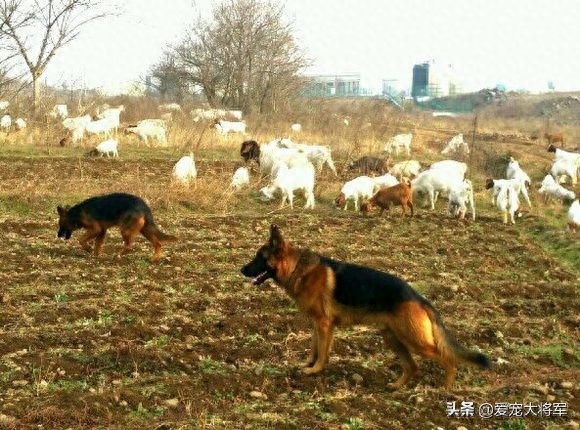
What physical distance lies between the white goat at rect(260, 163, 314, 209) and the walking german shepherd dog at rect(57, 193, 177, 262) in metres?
6.10

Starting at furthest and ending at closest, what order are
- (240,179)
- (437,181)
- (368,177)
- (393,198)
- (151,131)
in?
1. (151,131)
2. (368,177)
3. (240,179)
4. (437,181)
5. (393,198)

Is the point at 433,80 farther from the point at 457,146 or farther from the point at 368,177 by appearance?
the point at 368,177

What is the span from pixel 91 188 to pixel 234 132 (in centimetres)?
1354

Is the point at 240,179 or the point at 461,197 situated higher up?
the point at 240,179

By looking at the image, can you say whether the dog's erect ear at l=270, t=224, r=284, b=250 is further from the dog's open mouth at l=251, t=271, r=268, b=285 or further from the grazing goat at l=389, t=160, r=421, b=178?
the grazing goat at l=389, t=160, r=421, b=178

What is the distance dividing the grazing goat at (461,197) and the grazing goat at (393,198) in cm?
91

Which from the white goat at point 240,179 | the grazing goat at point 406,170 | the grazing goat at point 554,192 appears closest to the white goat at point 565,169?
the grazing goat at point 554,192

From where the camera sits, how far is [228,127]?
28.3 metres

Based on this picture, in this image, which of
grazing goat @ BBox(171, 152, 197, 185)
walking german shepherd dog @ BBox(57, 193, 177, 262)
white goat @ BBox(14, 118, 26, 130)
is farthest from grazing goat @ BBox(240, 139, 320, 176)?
white goat @ BBox(14, 118, 26, 130)

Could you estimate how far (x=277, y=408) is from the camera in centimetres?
538

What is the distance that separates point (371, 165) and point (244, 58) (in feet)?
57.1

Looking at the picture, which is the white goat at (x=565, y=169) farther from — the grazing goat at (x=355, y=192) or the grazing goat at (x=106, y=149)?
the grazing goat at (x=106, y=149)

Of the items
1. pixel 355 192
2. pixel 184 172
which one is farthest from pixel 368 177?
pixel 184 172

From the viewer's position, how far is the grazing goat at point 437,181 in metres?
16.3
